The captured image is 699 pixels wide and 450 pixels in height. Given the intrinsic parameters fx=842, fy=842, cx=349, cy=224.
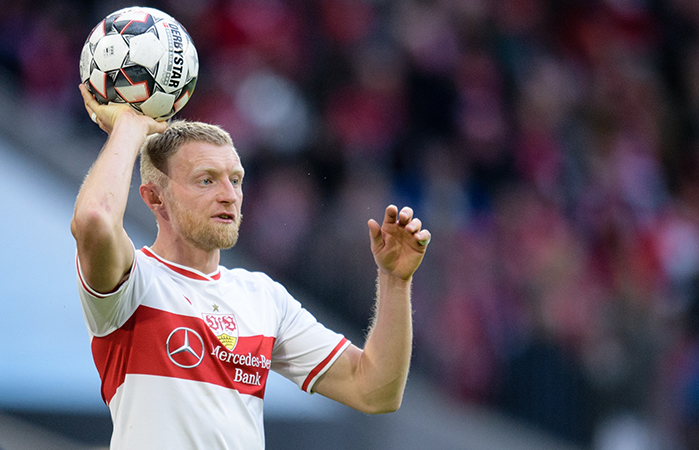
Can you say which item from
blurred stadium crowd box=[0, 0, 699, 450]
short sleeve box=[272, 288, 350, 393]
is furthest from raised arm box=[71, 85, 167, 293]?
blurred stadium crowd box=[0, 0, 699, 450]

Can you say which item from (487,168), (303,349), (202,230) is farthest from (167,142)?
(487,168)

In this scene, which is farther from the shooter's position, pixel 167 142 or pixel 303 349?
pixel 303 349

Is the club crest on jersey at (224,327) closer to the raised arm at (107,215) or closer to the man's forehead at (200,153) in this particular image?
the raised arm at (107,215)

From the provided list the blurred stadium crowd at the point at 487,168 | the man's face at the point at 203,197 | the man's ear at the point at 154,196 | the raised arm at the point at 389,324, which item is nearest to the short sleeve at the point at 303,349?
the raised arm at the point at 389,324

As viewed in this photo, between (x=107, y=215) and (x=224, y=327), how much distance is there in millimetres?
703

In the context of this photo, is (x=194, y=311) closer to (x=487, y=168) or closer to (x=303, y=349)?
(x=303, y=349)

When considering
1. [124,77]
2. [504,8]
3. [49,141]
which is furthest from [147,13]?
[504,8]

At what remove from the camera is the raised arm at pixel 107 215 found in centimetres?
265

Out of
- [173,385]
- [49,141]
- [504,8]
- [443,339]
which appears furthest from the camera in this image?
[504,8]

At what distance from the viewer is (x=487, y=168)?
9.37 metres

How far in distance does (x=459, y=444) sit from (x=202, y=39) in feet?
15.0

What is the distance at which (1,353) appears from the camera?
18.1ft

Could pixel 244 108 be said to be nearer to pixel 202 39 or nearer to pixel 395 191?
pixel 202 39

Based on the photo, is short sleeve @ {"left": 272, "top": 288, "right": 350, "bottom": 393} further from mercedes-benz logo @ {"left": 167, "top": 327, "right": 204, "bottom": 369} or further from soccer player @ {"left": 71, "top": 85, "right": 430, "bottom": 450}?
mercedes-benz logo @ {"left": 167, "top": 327, "right": 204, "bottom": 369}
